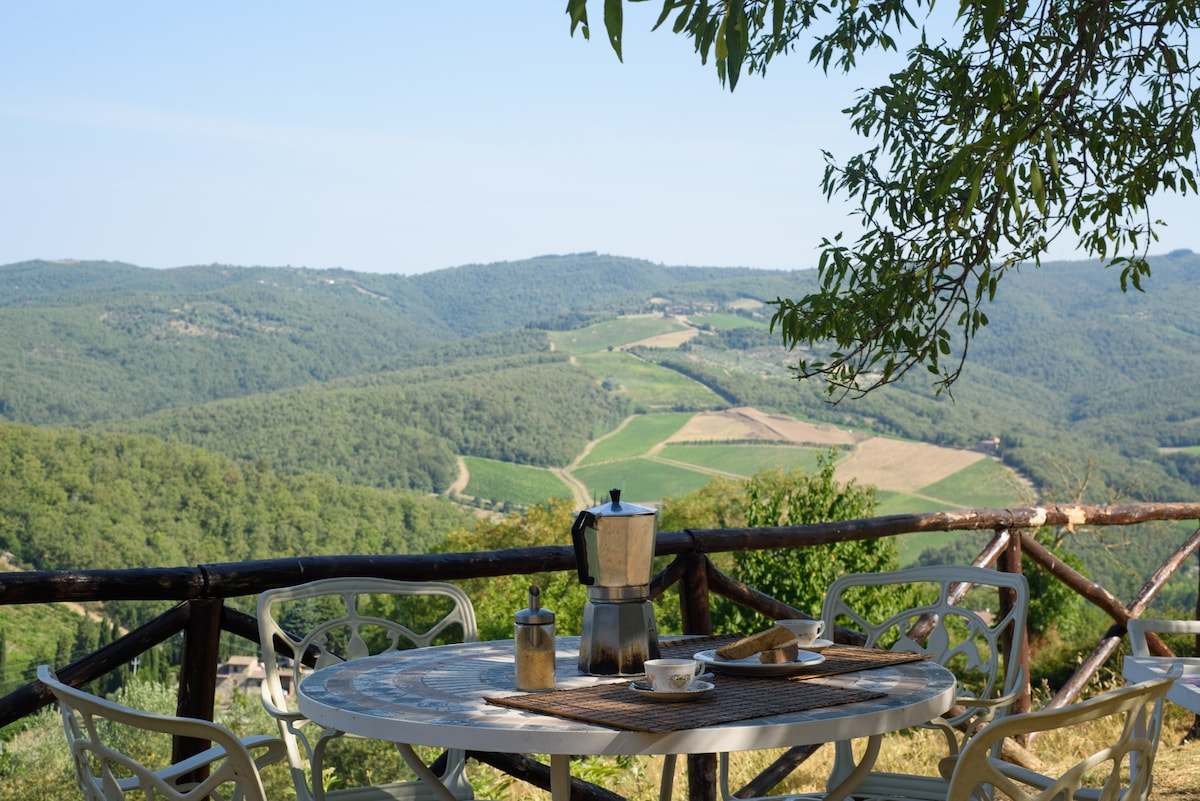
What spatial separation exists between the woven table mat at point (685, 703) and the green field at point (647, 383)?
6681cm

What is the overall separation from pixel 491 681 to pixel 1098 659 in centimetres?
315

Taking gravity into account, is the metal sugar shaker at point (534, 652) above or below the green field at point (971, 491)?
above

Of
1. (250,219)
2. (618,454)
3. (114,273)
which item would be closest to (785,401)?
(618,454)

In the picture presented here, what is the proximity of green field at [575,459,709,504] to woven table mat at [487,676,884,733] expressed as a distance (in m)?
50.5

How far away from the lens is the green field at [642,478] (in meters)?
54.8

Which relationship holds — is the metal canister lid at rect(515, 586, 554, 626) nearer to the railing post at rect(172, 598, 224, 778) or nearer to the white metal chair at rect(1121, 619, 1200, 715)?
the railing post at rect(172, 598, 224, 778)

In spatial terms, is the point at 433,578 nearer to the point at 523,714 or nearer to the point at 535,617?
the point at 535,617

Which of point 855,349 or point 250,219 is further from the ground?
point 250,219

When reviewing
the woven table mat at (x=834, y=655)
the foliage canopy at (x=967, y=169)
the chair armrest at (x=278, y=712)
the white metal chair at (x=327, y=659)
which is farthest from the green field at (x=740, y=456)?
the chair armrest at (x=278, y=712)

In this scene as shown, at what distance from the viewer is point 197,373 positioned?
82.9 metres

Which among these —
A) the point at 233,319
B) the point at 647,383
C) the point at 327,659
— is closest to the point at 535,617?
the point at 327,659

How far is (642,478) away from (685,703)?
55.9 meters

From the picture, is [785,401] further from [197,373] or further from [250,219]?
[250,219]

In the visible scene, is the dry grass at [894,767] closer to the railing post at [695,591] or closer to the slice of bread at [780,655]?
the railing post at [695,591]
